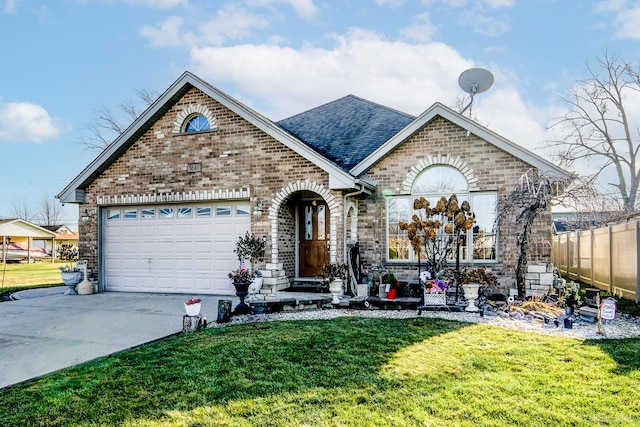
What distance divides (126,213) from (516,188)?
10.6 metres

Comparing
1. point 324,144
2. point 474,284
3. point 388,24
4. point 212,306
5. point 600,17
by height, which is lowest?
point 212,306

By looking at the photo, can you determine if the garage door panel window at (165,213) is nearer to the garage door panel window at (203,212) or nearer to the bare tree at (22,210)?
the garage door panel window at (203,212)

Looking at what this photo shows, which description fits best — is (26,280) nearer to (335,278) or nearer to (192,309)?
(192,309)

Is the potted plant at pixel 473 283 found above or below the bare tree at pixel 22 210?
below

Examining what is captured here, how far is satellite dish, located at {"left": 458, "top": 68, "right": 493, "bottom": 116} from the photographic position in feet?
39.5

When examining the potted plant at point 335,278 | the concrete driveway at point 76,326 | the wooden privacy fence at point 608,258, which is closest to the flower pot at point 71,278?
the concrete driveway at point 76,326

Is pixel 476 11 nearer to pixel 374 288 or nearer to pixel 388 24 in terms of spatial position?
pixel 388 24

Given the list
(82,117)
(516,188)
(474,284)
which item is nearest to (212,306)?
(474,284)

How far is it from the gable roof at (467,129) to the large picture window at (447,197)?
1007 mm

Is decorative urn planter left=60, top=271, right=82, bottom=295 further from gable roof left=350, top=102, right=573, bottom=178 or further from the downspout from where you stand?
gable roof left=350, top=102, right=573, bottom=178

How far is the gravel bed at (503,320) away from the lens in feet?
23.1

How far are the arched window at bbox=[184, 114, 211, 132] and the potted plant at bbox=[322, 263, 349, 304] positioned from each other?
536 cm

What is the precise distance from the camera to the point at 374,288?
1065 cm

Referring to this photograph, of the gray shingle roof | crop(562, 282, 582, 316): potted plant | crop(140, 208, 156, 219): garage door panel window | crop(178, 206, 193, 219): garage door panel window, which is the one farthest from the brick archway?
crop(562, 282, 582, 316): potted plant
